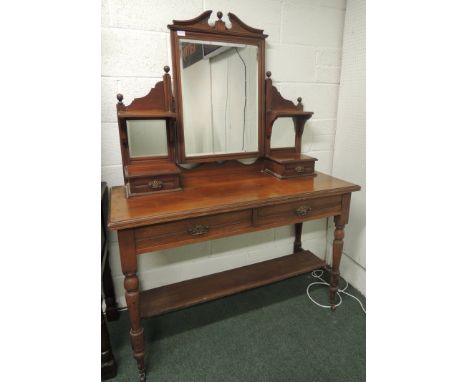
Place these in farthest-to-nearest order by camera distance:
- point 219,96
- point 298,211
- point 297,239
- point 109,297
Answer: point 297,239
point 109,297
point 219,96
point 298,211

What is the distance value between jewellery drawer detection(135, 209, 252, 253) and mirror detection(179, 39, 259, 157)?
17.3 inches

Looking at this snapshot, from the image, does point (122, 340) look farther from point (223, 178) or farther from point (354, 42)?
point (354, 42)

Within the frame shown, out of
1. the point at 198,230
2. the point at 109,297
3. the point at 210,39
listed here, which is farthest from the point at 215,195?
the point at 109,297

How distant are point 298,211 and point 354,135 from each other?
75 centimetres

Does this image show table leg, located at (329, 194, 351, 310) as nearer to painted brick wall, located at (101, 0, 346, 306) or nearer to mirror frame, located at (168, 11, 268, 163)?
painted brick wall, located at (101, 0, 346, 306)

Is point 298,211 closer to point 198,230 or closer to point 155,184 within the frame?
point 198,230

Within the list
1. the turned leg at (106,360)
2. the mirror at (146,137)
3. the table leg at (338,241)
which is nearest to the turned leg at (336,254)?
the table leg at (338,241)

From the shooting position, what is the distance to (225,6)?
4.74 feet

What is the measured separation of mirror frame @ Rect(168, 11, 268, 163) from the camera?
1.35 meters

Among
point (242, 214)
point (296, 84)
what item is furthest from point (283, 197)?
point (296, 84)

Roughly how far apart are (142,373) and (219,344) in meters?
0.38

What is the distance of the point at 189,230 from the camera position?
116 cm

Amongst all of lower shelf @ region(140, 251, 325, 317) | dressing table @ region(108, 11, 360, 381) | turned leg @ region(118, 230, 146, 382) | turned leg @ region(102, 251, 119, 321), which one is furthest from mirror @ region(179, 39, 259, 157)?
turned leg @ region(102, 251, 119, 321)

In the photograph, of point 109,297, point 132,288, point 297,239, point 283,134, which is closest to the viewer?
point 132,288
